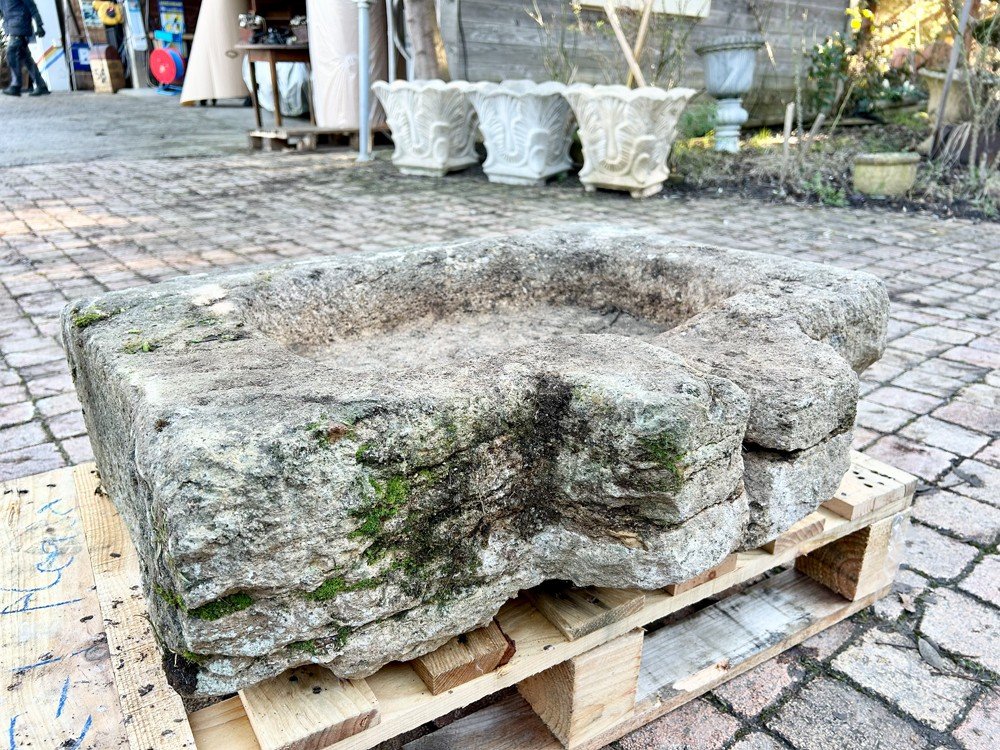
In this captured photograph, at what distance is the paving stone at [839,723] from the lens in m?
1.64

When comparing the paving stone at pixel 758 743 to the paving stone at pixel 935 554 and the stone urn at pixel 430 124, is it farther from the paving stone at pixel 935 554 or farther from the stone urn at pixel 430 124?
the stone urn at pixel 430 124

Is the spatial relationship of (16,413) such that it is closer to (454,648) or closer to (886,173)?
(454,648)

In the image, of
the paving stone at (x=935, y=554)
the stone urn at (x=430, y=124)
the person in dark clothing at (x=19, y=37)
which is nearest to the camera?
the paving stone at (x=935, y=554)

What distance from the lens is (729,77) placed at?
28.6 ft

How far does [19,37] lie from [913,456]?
588 inches

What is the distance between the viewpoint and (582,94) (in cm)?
645

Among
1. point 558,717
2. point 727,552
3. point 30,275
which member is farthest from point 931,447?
point 30,275

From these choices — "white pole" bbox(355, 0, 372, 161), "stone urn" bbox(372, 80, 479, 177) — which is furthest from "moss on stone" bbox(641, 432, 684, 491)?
"white pole" bbox(355, 0, 372, 161)

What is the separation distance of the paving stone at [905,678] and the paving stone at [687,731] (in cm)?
35

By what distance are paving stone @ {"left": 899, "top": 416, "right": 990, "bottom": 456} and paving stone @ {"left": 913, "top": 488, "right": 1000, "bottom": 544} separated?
33 cm

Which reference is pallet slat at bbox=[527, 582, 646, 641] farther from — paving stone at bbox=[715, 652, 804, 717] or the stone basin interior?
the stone basin interior

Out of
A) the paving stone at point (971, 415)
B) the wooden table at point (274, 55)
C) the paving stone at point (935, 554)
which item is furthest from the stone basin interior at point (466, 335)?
the wooden table at point (274, 55)

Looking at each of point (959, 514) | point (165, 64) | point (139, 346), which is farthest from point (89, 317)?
point (165, 64)

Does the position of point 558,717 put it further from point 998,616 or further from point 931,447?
point 931,447
